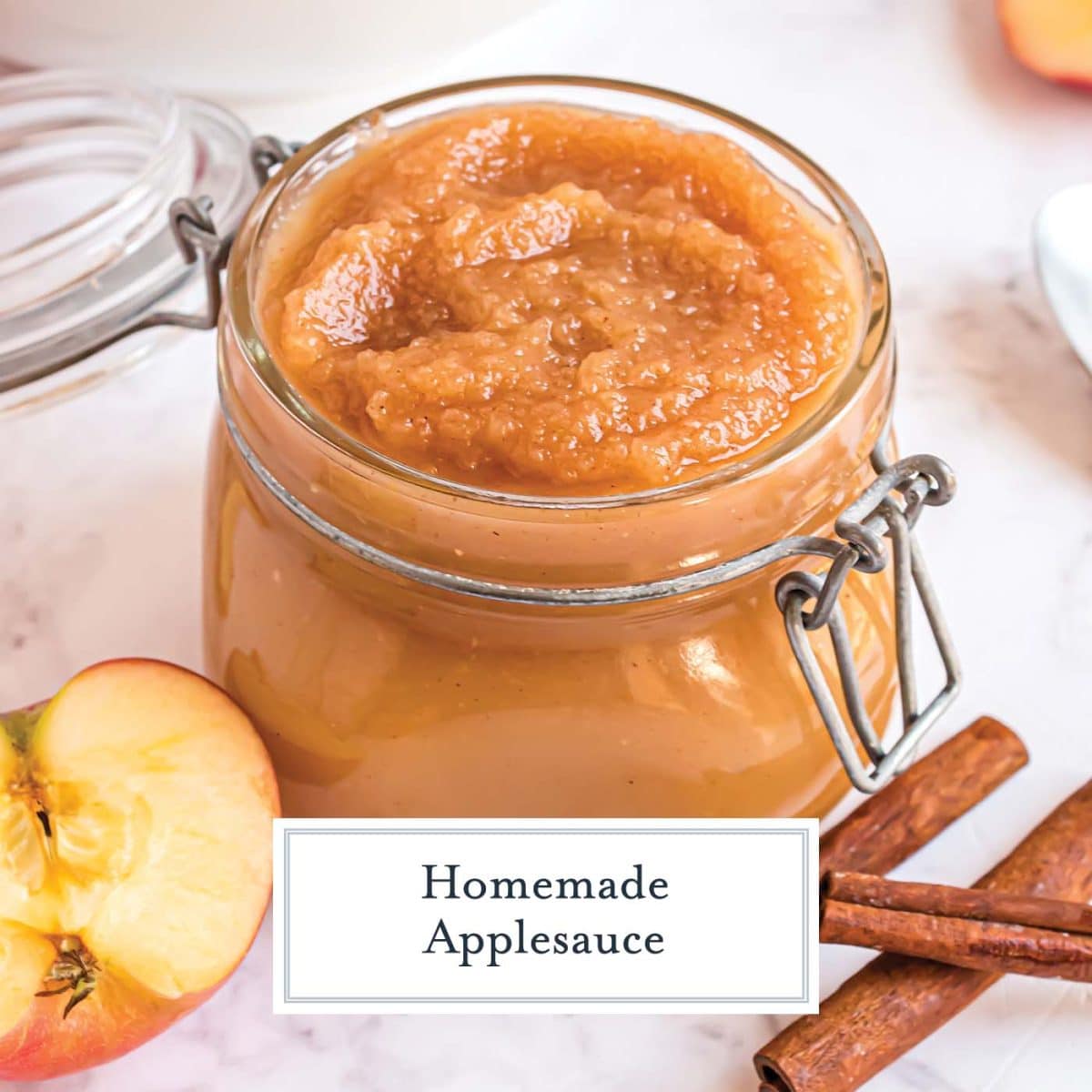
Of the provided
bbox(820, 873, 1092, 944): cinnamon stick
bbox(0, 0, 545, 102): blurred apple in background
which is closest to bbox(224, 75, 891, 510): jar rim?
bbox(820, 873, 1092, 944): cinnamon stick

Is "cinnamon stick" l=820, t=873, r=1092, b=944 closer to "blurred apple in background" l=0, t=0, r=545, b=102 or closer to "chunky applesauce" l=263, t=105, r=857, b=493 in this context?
"chunky applesauce" l=263, t=105, r=857, b=493

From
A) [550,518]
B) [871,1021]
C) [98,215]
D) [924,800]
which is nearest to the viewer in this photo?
[550,518]

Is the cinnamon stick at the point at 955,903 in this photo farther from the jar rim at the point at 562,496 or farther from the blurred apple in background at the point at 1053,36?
the blurred apple in background at the point at 1053,36

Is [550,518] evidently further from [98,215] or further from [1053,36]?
[1053,36]

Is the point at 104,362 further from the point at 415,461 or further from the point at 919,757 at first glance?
the point at 919,757

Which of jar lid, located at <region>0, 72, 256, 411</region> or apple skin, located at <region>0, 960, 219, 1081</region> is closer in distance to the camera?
apple skin, located at <region>0, 960, 219, 1081</region>

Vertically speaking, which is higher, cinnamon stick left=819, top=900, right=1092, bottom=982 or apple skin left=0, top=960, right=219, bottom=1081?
cinnamon stick left=819, top=900, right=1092, bottom=982

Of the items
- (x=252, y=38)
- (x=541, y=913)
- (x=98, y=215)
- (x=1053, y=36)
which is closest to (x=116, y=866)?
(x=541, y=913)
